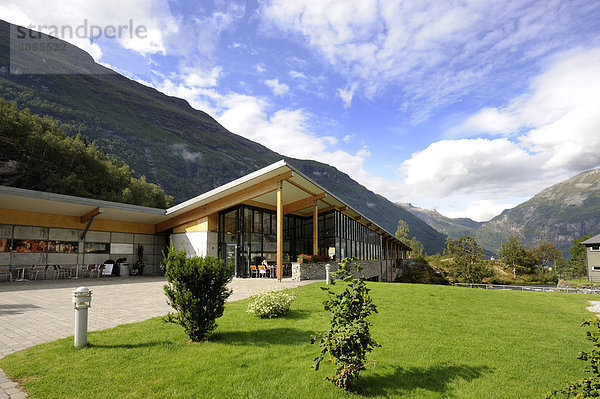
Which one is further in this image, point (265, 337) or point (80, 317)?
point (265, 337)

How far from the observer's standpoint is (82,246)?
1970cm

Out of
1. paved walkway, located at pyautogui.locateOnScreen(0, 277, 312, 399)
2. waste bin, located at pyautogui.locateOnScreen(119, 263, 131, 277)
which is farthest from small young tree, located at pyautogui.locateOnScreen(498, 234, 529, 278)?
waste bin, located at pyautogui.locateOnScreen(119, 263, 131, 277)

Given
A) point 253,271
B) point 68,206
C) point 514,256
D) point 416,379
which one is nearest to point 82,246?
point 68,206

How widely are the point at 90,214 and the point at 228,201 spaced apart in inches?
330

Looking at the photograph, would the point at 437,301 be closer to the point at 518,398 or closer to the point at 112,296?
the point at 518,398

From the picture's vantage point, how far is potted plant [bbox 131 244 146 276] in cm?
2195

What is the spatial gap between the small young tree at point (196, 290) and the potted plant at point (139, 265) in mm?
18693

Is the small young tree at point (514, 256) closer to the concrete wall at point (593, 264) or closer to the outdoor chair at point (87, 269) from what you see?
the concrete wall at point (593, 264)

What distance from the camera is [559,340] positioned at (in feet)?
20.9

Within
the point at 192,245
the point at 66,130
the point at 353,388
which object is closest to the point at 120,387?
the point at 353,388

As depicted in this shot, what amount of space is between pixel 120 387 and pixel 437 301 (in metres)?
9.83

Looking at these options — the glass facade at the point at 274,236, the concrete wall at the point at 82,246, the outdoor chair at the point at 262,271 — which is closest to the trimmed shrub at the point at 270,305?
the glass facade at the point at 274,236

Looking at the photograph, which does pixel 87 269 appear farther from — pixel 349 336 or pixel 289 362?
pixel 349 336

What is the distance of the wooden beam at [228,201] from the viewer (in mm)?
17828
